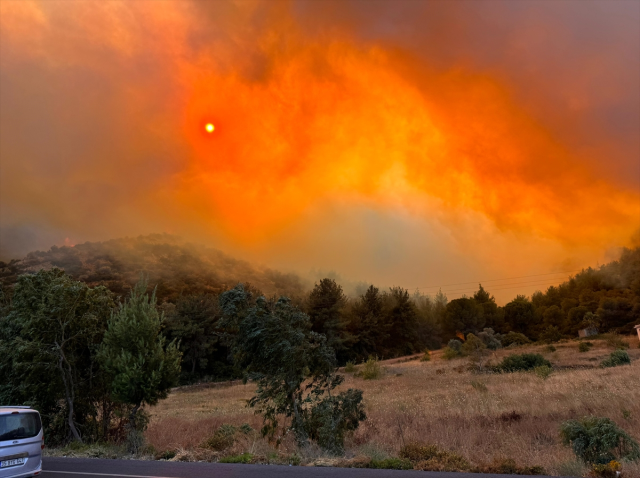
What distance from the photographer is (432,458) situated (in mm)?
10969

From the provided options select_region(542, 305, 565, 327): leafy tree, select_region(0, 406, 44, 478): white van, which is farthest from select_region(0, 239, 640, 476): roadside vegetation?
select_region(542, 305, 565, 327): leafy tree

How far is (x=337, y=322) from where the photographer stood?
8006 cm

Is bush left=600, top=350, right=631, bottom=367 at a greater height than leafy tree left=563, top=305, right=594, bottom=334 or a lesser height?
lesser

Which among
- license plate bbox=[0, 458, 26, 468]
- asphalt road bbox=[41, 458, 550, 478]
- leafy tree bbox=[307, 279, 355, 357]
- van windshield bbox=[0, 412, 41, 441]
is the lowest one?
asphalt road bbox=[41, 458, 550, 478]

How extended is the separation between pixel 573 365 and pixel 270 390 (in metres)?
32.8

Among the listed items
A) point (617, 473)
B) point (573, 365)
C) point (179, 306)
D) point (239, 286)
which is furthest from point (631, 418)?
point (179, 306)

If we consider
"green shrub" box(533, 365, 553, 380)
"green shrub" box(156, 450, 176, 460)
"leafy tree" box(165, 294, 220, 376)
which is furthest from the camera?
"leafy tree" box(165, 294, 220, 376)

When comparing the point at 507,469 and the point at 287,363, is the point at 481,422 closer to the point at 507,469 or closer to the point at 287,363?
the point at 507,469

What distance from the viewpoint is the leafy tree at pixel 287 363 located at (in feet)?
47.7

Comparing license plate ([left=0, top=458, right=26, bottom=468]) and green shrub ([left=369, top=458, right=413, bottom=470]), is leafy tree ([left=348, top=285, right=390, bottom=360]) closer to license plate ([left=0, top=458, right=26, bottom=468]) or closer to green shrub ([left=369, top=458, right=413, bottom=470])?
green shrub ([left=369, top=458, right=413, bottom=470])

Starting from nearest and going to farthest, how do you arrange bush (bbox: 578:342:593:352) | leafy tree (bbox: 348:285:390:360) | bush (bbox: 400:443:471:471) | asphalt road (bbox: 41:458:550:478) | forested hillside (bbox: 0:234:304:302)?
asphalt road (bbox: 41:458:550:478), bush (bbox: 400:443:471:471), bush (bbox: 578:342:593:352), leafy tree (bbox: 348:285:390:360), forested hillside (bbox: 0:234:304:302)

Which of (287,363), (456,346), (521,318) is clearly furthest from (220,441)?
(521,318)

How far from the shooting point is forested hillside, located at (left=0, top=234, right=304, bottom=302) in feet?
340

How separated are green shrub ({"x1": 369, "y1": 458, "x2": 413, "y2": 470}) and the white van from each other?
8124mm
